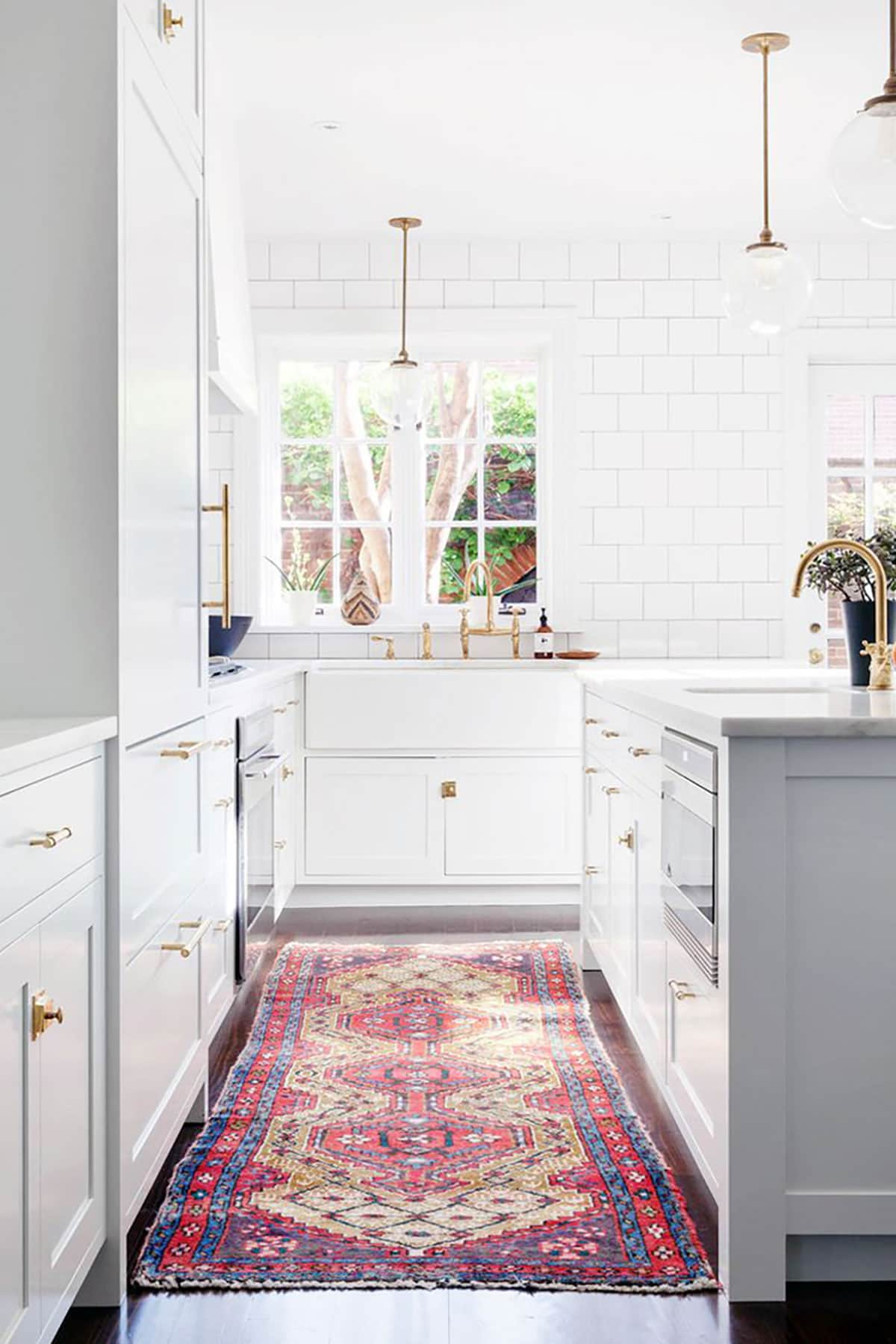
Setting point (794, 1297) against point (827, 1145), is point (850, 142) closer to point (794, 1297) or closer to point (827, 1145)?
point (827, 1145)

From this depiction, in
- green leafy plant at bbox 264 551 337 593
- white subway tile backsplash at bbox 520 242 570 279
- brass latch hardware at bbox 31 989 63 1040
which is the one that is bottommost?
brass latch hardware at bbox 31 989 63 1040

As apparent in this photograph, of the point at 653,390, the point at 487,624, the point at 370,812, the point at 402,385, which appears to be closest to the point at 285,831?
the point at 370,812

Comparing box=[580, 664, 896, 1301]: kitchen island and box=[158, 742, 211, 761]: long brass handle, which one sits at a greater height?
box=[158, 742, 211, 761]: long brass handle

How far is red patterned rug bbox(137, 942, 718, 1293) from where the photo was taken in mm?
2141

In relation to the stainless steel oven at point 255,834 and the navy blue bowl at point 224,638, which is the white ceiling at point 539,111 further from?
the stainless steel oven at point 255,834

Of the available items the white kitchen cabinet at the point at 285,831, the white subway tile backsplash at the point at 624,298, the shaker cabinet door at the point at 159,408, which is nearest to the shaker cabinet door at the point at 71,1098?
the shaker cabinet door at the point at 159,408

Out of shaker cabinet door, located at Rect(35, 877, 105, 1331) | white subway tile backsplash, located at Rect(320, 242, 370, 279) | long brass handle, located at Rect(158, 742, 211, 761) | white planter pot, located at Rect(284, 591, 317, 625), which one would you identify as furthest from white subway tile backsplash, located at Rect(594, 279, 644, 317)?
shaker cabinet door, located at Rect(35, 877, 105, 1331)

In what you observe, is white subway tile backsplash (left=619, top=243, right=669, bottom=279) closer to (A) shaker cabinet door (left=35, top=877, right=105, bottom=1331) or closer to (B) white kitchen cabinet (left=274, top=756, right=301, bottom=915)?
(B) white kitchen cabinet (left=274, top=756, right=301, bottom=915)

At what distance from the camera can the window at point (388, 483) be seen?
5.72 m

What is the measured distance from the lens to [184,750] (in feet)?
7.81

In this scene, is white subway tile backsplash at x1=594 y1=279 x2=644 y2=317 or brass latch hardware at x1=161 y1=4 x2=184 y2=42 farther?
white subway tile backsplash at x1=594 y1=279 x2=644 y2=317

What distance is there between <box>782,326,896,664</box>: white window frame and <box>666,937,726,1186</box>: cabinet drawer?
3.27m

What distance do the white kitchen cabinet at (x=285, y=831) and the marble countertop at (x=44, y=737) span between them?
2.28 metres

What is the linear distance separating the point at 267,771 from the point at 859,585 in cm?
178
